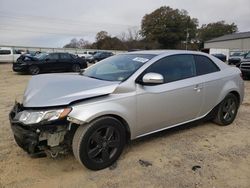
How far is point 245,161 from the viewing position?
3.53 metres

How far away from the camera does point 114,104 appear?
10.5ft

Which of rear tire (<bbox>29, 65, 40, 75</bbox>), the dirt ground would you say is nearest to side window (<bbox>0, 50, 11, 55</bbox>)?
rear tire (<bbox>29, 65, 40, 75</bbox>)

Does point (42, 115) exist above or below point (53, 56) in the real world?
below

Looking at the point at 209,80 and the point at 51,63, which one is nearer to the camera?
the point at 209,80

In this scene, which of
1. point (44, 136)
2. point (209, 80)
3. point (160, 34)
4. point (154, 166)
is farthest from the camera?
point (160, 34)

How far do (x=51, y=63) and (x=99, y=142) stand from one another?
1419 centimetres

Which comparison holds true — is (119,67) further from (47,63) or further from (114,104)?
(47,63)

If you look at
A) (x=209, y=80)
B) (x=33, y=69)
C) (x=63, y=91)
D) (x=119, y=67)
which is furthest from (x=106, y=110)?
(x=33, y=69)

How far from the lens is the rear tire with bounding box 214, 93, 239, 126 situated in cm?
481

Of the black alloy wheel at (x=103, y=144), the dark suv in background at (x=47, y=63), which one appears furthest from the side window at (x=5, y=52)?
the black alloy wheel at (x=103, y=144)

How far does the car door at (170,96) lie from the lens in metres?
3.53

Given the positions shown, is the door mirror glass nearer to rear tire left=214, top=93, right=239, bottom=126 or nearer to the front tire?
the front tire

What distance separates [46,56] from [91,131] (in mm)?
14602

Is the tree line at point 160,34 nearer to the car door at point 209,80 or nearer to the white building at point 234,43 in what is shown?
the white building at point 234,43
